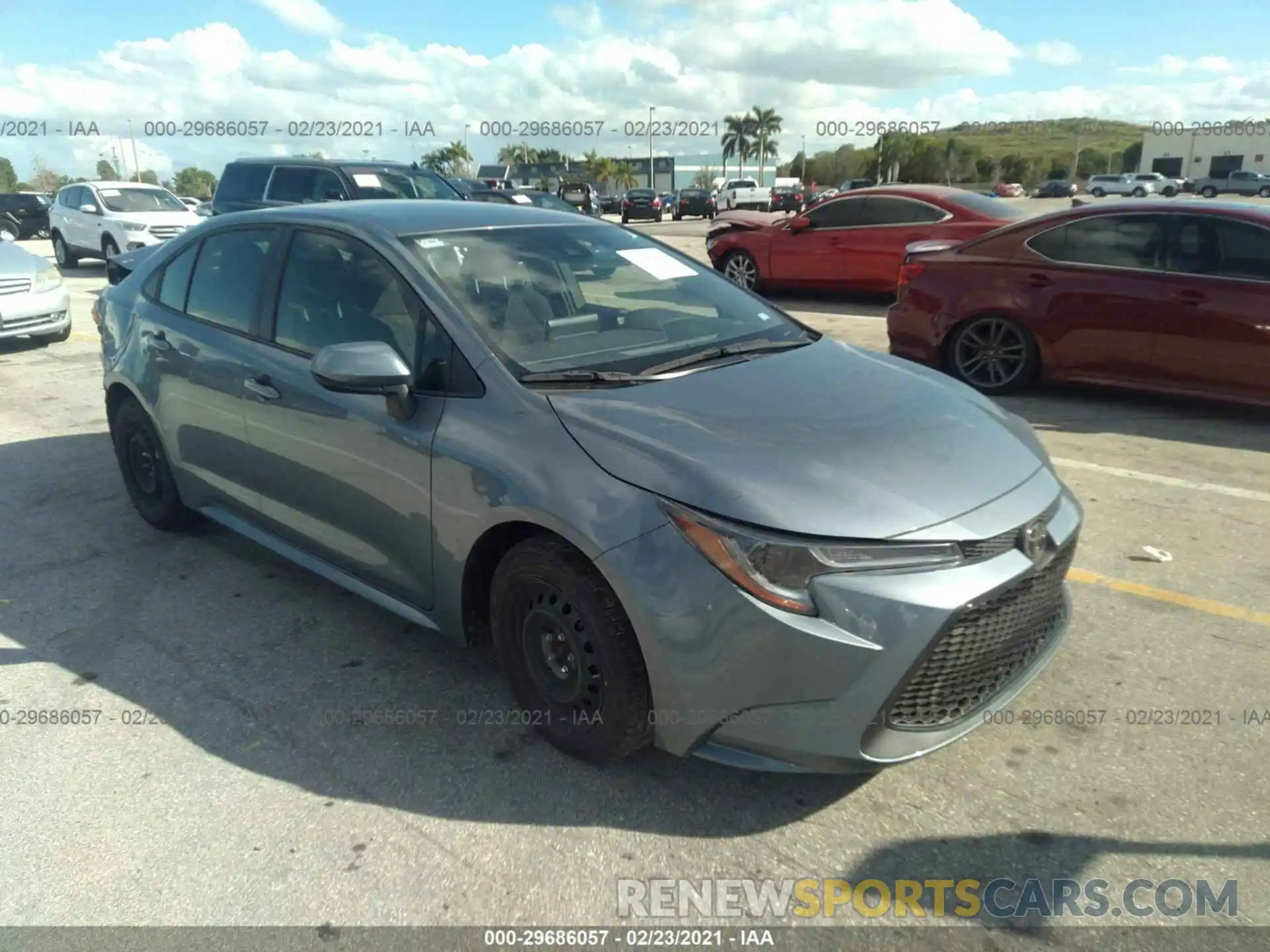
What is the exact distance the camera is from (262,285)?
397 centimetres

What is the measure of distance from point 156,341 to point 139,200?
51.9ft

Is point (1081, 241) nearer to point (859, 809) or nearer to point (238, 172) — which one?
point (859, 809)

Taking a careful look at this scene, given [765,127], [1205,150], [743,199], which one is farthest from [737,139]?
[743,199]

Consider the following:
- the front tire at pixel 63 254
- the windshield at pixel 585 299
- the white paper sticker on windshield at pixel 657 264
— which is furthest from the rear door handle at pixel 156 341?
the front tire at pixel 63 254

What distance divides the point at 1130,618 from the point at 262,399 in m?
3.56

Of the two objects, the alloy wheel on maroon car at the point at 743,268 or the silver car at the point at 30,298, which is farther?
the alloy wheel on maroon car at the point at 743,268

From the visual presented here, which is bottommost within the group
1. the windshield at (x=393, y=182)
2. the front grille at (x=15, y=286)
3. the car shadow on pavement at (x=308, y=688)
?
the car shadow on pavement at (x=308, y=688)

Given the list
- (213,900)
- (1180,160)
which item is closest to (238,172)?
(213,900)

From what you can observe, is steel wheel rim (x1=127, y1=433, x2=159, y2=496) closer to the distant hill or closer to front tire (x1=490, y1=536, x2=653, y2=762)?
front tire (x1=490, y1=536, x2=653, y2=762)

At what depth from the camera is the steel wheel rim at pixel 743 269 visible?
12984 millimetres

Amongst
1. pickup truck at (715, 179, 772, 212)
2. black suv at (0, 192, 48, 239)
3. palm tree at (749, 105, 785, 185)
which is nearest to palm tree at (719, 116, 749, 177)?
palm tree at (749, 105, 785, 185)

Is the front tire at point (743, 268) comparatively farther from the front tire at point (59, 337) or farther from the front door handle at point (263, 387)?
the front door handle at point (263, 387)

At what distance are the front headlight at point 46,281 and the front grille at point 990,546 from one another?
10.6 m

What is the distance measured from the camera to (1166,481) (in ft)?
17.8
